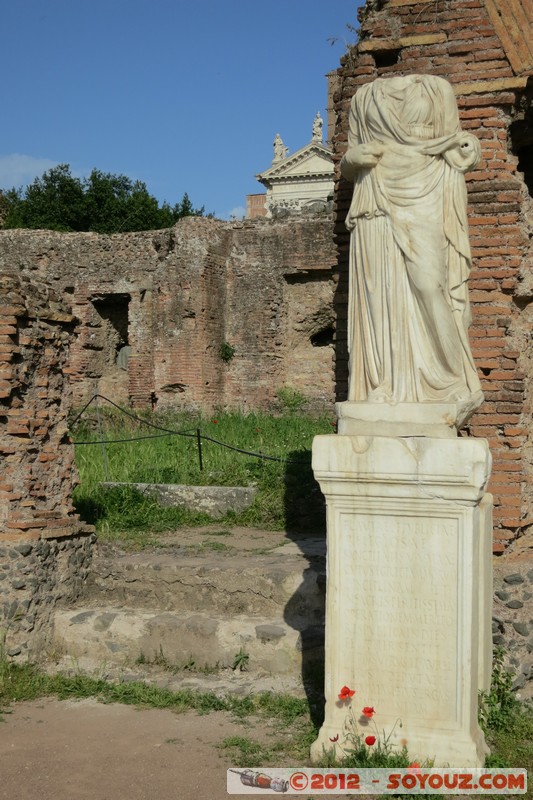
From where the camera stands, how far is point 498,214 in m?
6.20

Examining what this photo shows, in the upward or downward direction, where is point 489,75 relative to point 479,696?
upward

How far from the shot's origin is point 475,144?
172 inches

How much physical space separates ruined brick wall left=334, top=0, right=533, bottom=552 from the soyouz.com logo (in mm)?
1999

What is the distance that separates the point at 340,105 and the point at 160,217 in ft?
102

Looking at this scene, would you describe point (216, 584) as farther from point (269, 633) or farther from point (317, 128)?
point (317, 128)

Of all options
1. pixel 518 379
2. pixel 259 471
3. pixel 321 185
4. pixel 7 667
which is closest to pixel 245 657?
pixel 7 667

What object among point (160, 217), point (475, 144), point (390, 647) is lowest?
point (390, 647)

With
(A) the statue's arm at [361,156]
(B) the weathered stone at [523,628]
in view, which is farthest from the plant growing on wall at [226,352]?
(A) the statue's arm at [361,156]

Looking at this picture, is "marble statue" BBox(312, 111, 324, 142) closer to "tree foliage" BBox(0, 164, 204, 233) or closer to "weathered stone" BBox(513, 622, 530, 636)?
"tree foliage" BBox(0, 164, 204, 233)

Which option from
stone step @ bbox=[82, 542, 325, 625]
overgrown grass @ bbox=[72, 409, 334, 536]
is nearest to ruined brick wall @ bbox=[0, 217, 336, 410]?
overgrown grass @ bbox=[72, 409, 334, 536]

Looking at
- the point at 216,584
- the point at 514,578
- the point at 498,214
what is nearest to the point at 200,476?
the point at 216,584

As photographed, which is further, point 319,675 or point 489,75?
point 489,75

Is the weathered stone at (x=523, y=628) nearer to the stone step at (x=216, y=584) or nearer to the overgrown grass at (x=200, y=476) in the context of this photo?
the stone step at (x=216, y=584)

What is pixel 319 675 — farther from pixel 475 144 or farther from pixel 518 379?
pixel 475 144
